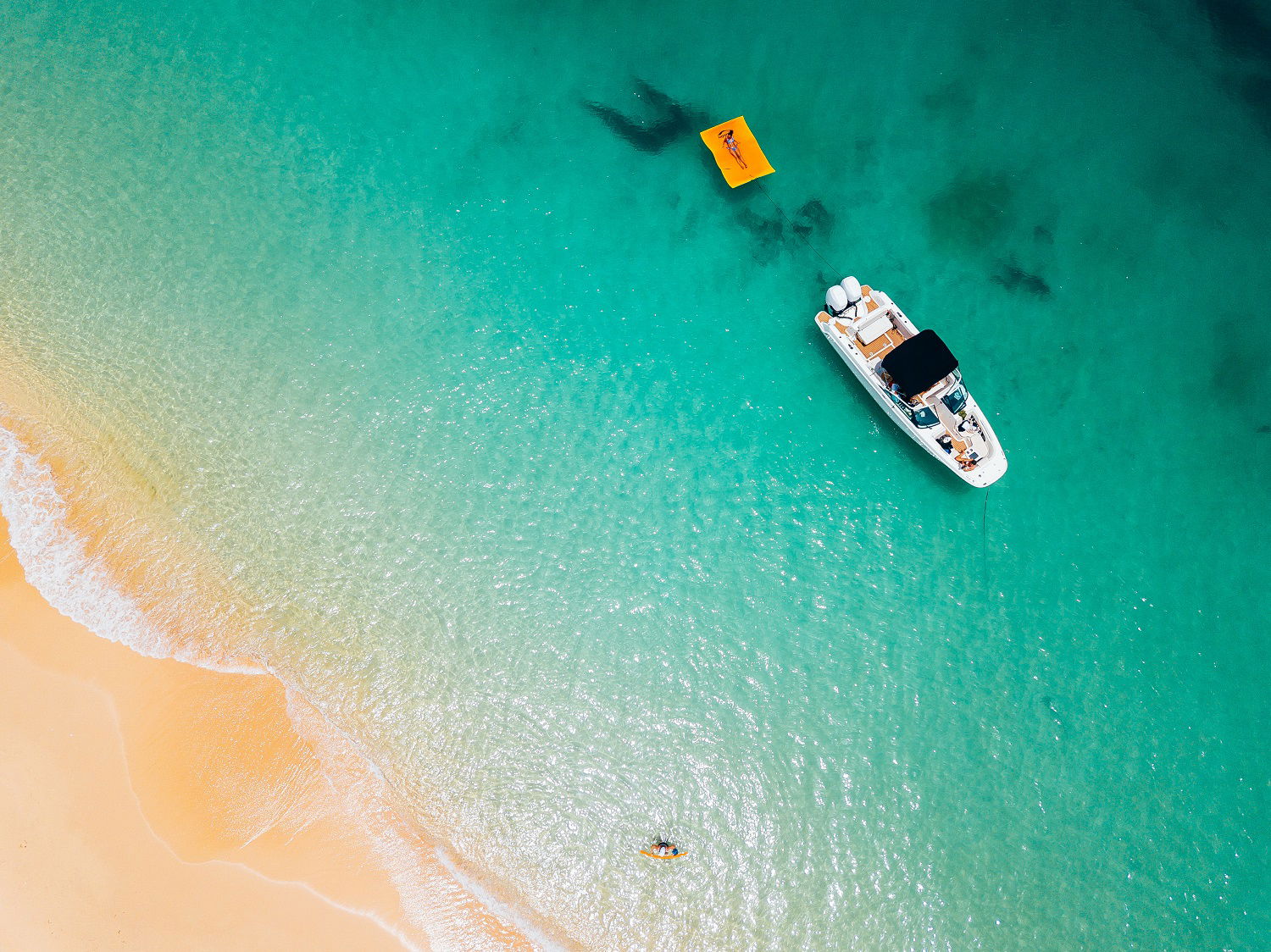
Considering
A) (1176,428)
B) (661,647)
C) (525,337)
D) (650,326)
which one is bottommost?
(1176,428)

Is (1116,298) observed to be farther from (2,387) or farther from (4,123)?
(4,123)

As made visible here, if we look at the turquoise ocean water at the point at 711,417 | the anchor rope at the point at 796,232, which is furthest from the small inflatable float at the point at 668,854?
the anchor rope at the point at 796,232

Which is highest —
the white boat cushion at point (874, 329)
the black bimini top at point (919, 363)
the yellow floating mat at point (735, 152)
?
the yellow floating mat at point (735, 152)

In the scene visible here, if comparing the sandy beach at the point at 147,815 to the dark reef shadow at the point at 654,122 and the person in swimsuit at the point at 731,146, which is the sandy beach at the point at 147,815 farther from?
the person in swimsuit at the point at 731,146

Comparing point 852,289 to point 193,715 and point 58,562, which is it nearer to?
point 193,715

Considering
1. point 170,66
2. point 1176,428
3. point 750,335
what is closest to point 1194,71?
point 1176,428

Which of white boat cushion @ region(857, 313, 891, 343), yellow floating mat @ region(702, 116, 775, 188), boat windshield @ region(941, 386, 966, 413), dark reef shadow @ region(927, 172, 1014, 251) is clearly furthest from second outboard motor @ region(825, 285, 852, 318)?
yellow floating mat @ region(702, 116, 775, 188)

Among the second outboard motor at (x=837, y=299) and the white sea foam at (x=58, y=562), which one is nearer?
the white sea foam at (x=58, y=562)
